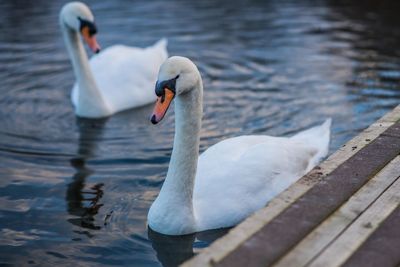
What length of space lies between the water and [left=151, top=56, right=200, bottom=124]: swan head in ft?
3.42

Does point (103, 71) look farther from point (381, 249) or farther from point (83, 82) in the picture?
point (381, 249)

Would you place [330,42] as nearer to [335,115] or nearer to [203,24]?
[203,24]

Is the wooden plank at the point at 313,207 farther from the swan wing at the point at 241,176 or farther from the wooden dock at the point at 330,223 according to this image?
the swan wing at the point at 241,176

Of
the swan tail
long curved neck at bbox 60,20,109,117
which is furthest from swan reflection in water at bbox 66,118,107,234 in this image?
the swan tail

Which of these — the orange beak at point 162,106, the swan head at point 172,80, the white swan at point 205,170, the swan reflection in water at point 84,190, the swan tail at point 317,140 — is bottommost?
the swan reflection in water at point 84,190

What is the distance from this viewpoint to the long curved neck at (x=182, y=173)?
5.29 metres

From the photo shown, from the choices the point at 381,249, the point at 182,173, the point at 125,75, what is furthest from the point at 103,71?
the point at 381,249

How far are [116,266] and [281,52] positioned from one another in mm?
6166

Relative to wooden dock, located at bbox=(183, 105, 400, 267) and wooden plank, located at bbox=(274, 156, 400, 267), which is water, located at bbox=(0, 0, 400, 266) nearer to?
wooden dock, located at bbox=(183, 105, 400, 267)

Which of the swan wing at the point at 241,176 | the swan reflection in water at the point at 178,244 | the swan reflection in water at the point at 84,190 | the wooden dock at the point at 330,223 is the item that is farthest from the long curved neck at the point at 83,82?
the wooden dock at the point at 330,223

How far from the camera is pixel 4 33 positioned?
12031 mm

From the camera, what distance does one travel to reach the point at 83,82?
8883 millimetres

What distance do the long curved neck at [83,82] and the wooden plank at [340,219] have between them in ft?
14.8

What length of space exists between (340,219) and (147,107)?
17.6 feet
